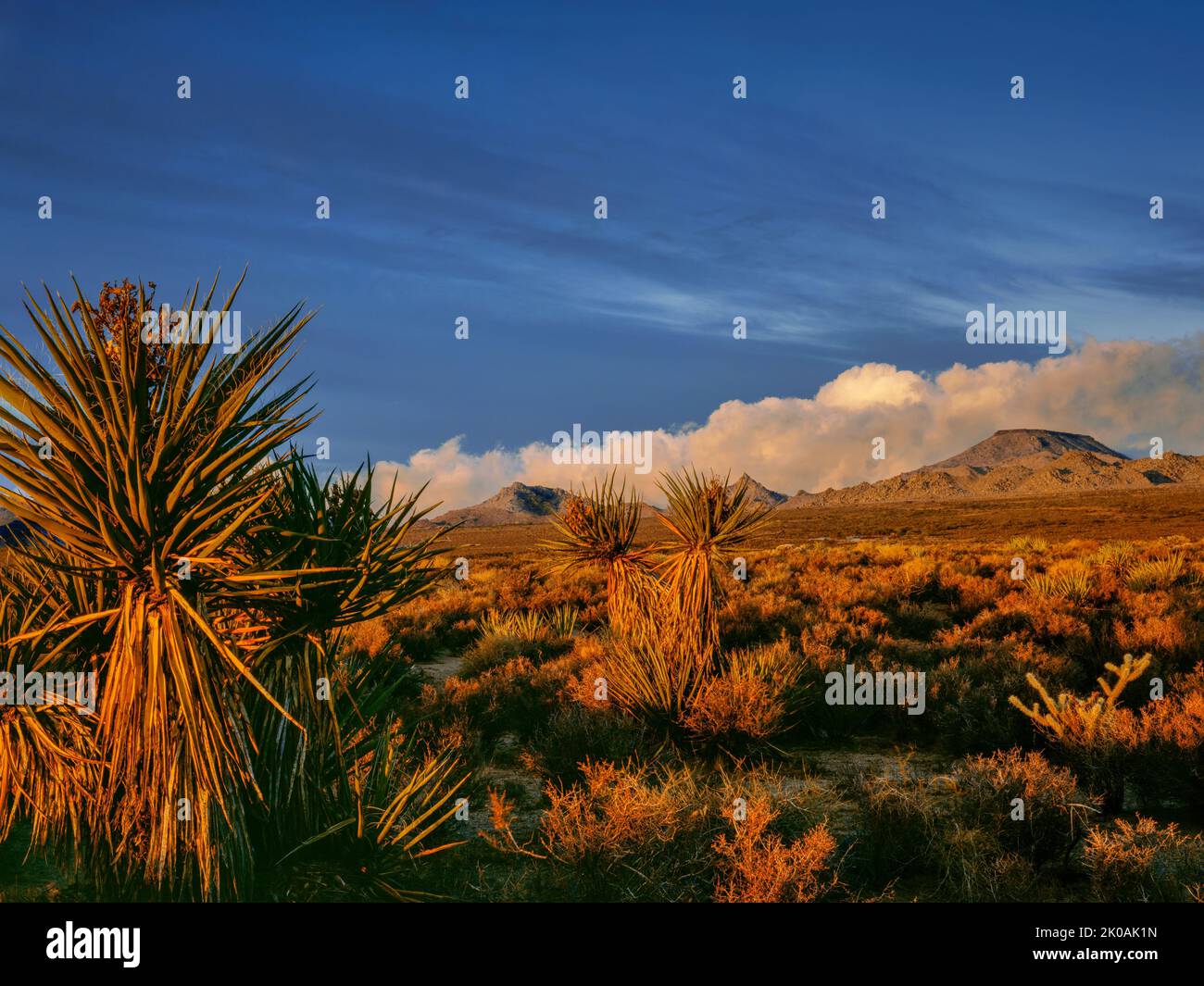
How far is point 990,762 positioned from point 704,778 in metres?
2.34

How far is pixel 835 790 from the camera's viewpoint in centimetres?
665

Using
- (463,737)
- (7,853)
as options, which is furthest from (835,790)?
(7,853)

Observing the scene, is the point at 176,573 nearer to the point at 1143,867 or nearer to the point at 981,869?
the point at 981,869

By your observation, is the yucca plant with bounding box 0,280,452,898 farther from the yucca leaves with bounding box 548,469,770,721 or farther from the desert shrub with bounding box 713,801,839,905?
the yucca leaves with bounding box 548,469,770,721

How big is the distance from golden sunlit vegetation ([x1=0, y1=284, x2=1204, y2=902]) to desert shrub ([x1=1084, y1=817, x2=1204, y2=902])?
0.06 feet

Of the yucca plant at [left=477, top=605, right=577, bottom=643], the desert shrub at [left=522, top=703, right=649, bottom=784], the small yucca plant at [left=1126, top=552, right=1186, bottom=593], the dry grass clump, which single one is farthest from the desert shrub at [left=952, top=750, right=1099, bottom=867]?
the small yucca plant at [left=1126, top=552, right=1186, bottom=593]

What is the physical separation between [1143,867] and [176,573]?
5822 millimetres

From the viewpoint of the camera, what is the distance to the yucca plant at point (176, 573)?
3.36 metres

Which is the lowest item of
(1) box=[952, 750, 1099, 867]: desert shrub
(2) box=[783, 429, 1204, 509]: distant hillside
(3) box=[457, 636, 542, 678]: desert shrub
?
(1) box=[952, 750, 1099, 867]: desert shrub

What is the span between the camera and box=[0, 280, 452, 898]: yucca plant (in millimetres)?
3357

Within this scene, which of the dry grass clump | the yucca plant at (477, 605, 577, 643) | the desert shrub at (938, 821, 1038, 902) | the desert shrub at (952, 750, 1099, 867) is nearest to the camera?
the desert shrub at (938, 821, 1038, 902)

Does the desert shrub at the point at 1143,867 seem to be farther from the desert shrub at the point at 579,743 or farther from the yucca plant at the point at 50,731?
the yucca plant at the point at 50,731

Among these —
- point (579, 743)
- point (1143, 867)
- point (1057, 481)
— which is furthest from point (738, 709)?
point (1057, 481)

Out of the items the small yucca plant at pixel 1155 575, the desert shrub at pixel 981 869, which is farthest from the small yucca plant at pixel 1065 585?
the desert shrub at pixel 981 869
